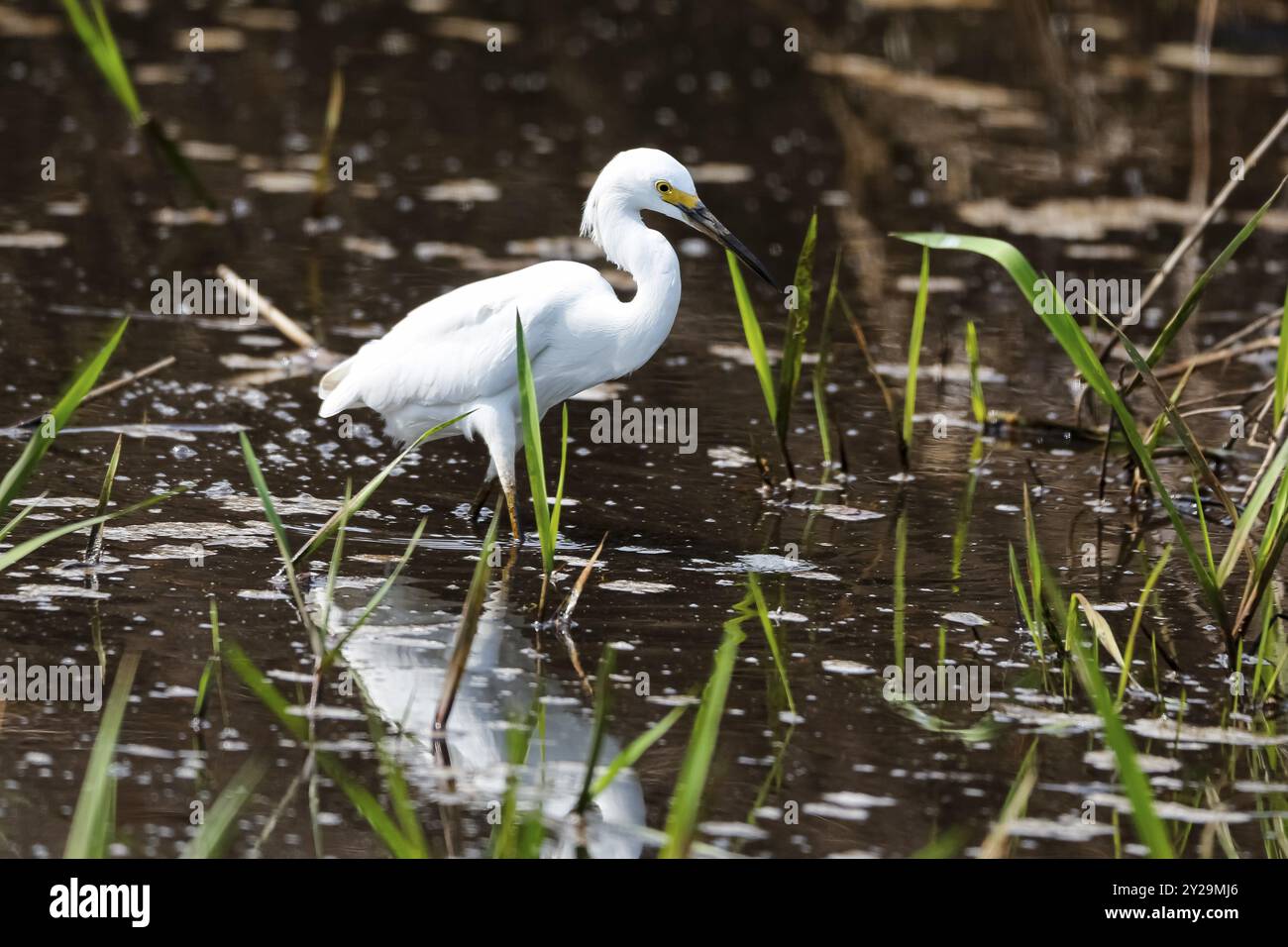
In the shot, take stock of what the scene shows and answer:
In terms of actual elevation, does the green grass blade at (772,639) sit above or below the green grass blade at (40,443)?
below

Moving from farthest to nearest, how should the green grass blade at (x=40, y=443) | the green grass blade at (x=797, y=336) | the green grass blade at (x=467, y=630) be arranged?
the green grass blade at (x=797, y=336) < the green grass blade at (x=40, y=443) < the green grass blade at (x=467, y=630)

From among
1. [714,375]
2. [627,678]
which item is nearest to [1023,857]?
[627,678]

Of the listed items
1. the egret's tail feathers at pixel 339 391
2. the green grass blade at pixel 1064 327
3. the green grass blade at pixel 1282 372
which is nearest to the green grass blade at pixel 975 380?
the green grass blade at pixel 1282 372

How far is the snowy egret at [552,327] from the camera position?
680 centimetres

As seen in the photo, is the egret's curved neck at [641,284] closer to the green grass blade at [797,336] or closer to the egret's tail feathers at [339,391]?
the green grass blade at [797,336]

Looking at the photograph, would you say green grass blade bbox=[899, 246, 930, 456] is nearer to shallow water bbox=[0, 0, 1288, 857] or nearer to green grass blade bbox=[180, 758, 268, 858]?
shallow water bbox=[0, 0, 1288, 857]

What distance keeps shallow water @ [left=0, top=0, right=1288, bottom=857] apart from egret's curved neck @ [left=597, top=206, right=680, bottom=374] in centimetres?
78

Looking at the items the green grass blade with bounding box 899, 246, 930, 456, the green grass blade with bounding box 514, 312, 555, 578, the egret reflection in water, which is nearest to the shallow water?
the egret reflection in water

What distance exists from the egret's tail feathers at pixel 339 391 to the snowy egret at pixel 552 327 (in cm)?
3

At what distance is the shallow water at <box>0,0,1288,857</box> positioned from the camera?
4.95m

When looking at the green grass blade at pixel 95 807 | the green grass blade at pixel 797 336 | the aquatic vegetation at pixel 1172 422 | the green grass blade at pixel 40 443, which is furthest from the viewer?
the green grass blade at pixel 797 336

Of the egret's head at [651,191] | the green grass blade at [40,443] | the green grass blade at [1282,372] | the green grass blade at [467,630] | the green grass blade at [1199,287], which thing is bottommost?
the green grass blade at [467,630]

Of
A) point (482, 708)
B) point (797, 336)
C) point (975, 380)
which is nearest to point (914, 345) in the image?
point (797, 336)

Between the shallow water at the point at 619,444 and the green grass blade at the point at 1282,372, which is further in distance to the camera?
the green grass blade at the point at 1282,372
